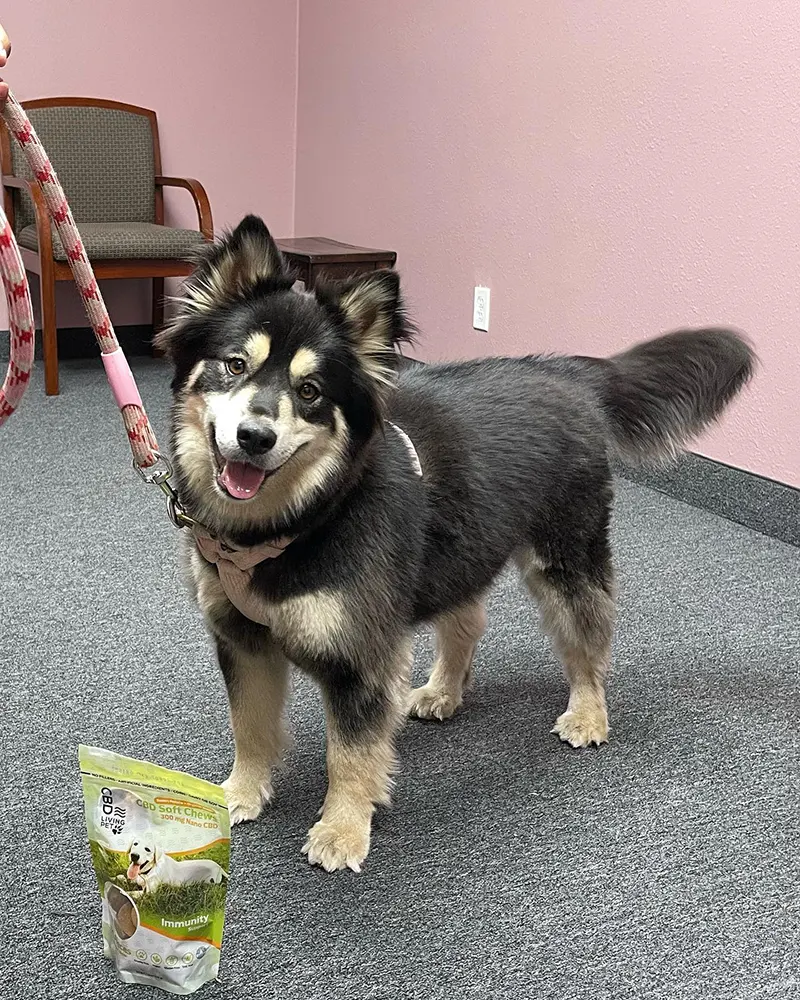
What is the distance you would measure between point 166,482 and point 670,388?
105 cm

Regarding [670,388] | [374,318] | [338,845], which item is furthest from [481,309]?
[338,845]

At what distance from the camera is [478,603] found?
1947 mm

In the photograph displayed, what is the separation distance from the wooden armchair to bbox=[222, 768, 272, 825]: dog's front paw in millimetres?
2969

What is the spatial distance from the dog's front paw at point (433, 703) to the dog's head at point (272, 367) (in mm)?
698

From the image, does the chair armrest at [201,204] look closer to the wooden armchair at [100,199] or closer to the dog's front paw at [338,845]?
the wooden armchair at [100,199]

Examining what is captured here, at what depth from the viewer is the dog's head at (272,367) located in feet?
4.81

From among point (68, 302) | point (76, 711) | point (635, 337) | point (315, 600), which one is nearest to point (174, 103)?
point (68, 302)

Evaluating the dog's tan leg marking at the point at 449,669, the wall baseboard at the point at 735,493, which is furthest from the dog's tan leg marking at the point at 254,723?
the wall baseboard at the point at 735,493

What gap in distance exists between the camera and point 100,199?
4789 mm

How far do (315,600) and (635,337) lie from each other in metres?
2.32

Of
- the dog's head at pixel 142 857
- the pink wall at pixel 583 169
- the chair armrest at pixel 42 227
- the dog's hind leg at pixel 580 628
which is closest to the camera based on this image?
the dog's head at pixel 142 857

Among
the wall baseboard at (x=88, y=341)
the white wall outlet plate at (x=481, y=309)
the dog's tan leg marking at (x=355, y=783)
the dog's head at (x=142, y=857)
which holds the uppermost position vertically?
the white wall outlet plate at (x=481, y=309)

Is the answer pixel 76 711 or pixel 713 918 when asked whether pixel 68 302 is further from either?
pixel 713 918

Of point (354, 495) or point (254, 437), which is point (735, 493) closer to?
point (354, 495)
